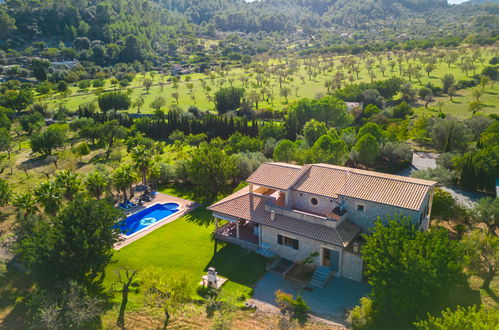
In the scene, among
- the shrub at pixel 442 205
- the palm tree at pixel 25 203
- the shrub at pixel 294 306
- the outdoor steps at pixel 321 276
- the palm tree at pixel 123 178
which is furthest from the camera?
the palm tree at pixel 123 178

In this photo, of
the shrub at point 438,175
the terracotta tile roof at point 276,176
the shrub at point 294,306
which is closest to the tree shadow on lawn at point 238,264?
the shrub at point 294,306

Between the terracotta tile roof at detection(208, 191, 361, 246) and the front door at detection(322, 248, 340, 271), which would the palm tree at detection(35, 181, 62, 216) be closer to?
the terracotta tile roof at detection(208, 191, 361, 246)

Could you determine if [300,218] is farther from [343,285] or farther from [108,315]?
[108,315]

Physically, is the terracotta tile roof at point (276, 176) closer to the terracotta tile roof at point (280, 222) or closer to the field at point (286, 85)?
the terracotta tile roof at point (280, 222)

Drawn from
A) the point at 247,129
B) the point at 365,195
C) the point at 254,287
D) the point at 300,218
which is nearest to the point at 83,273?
the point at 254,287

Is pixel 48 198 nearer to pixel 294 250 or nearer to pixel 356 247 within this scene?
pixel 294 250

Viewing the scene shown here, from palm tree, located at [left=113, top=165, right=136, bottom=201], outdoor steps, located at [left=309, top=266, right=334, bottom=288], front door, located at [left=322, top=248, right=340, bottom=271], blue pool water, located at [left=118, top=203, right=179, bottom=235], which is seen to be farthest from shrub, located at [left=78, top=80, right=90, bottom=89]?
outdoor steps, located at [left=309, top=266, right=334, bottom=288]
